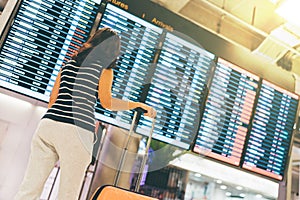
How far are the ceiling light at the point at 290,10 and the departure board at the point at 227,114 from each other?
2.36 feet

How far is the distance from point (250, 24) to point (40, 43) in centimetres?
262

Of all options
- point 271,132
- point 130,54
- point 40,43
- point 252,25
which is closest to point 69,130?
point 40,43

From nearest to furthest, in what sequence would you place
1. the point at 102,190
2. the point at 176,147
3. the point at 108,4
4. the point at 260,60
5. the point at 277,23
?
the point at 102,190 < the point at 108,4 < the point at 176,147 < the point at 260,60 < the point at 277,23

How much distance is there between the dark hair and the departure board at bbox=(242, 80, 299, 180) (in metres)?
2.01

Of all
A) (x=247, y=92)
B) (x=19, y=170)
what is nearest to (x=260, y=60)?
(x=247, y=92)

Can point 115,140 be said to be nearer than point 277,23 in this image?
Yes

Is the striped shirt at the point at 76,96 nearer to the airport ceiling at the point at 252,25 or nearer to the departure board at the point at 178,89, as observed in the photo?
the departure board at the point at 178,89

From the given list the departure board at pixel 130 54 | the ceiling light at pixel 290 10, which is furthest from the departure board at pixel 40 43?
the ceiling light at pixel 290 10

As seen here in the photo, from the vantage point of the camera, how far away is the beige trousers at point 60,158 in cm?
145

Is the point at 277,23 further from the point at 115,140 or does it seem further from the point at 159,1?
the point at 115,140

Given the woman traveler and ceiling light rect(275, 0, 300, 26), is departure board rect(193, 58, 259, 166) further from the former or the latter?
the woman traveler

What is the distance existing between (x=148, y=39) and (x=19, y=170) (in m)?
1.57

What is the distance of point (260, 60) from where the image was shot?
134 inches

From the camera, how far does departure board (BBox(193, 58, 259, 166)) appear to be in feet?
9.21
